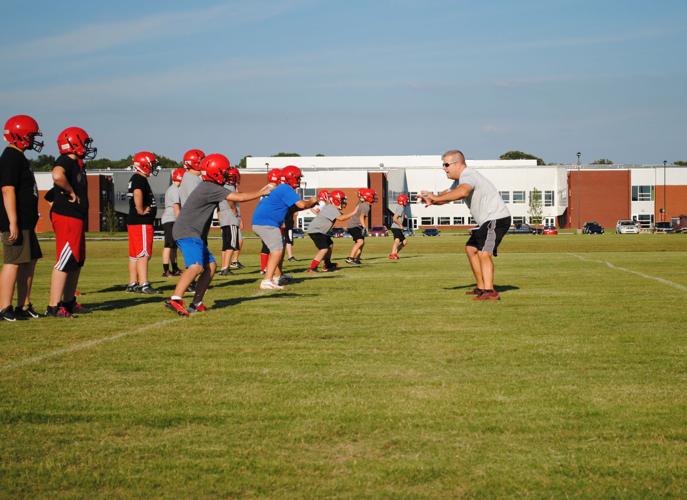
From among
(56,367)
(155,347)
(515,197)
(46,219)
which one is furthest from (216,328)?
(515,197)

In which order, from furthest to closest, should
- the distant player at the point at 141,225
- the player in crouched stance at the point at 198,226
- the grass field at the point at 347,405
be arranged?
1. the distant player at the point at 141,225
2. the player in crouched stance at the point at 198,226
3. the grass field at the point at 347,405

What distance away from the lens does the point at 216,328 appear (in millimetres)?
9094

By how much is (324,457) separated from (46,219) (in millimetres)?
111267

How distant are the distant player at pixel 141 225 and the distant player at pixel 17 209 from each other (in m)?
3.80

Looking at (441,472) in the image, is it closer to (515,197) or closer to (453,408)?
(453,408)

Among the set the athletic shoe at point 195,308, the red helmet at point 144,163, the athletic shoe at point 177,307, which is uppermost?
the red helmet at point 144,163

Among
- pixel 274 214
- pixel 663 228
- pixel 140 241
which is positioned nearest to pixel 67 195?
pixel 140 241

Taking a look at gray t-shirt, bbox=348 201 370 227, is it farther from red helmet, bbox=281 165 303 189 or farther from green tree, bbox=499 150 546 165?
green tree, bbox=499 150 546 165

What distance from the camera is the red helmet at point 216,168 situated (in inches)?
422

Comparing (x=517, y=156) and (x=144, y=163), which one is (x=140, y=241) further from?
(x=517, y=156)

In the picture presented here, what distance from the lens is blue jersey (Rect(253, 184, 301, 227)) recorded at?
14.7m

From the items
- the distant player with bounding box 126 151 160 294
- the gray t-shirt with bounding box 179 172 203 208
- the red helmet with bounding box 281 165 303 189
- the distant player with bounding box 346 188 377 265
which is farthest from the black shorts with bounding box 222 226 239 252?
the distant player with bounding box 346 188 377 265

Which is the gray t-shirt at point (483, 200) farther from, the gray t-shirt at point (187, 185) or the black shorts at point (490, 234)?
the gray t-shirt at point (187, 185)

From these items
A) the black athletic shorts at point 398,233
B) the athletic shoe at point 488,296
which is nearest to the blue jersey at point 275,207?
the athletic shoe at point 488,296
